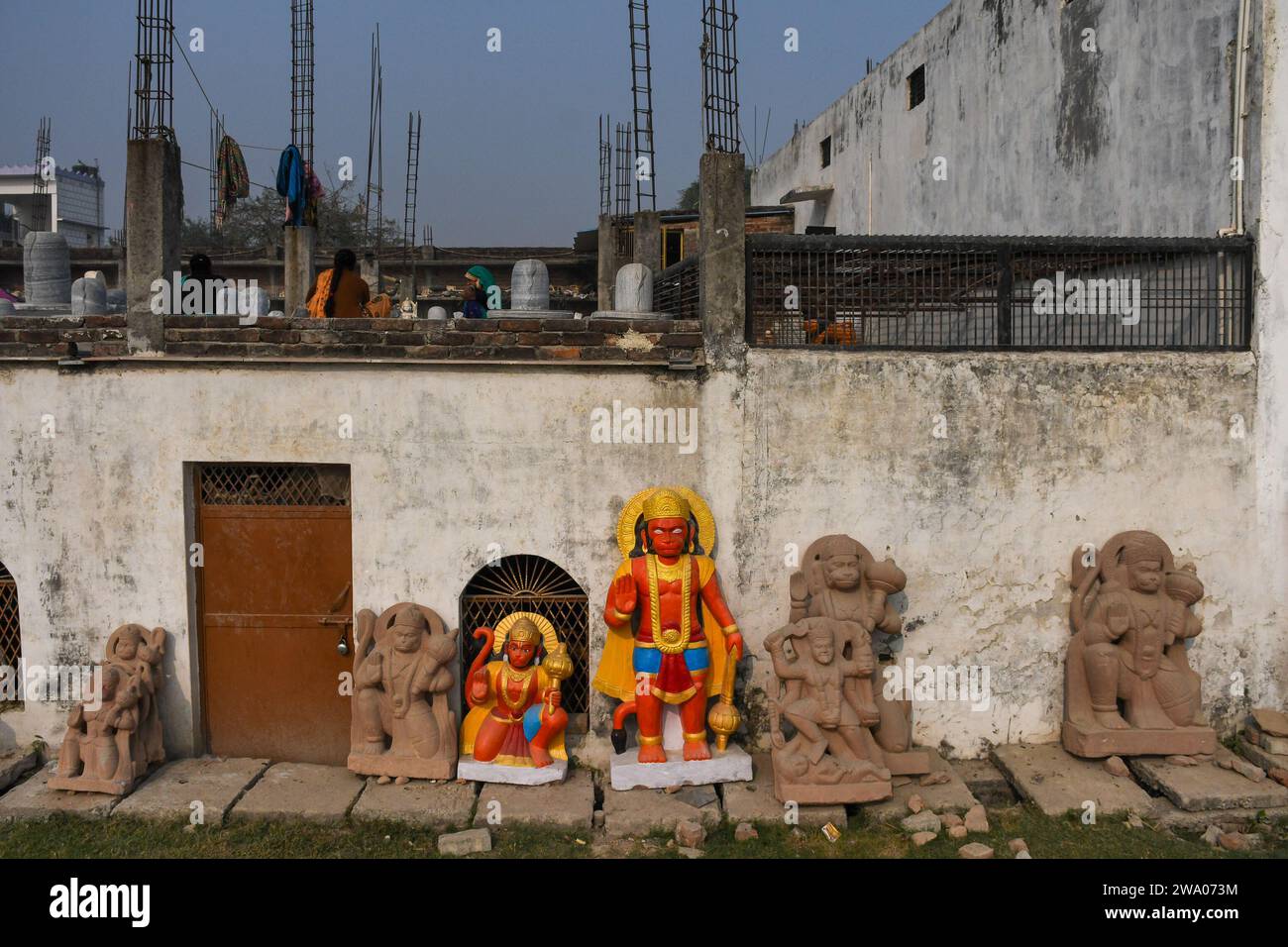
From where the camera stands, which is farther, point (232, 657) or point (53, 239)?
point (53, 239)

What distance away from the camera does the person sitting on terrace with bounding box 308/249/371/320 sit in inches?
350

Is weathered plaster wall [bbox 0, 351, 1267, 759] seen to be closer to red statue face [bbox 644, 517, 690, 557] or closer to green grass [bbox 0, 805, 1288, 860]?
red statue face [bbox 644, 517, 690, 557]

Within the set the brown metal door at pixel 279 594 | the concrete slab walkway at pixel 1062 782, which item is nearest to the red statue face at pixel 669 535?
the brown metal door at pixel 279 594

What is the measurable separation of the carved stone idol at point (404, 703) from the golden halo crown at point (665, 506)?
5.09 ft

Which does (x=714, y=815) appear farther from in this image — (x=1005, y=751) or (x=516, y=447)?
(x=516, y=447)

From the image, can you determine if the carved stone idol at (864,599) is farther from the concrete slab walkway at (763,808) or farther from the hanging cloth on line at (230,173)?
the hanging cloth on line at (230,173)

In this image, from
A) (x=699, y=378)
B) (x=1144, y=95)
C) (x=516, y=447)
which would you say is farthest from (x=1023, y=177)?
(x=516, y=447)

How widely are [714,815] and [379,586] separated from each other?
8.74ft

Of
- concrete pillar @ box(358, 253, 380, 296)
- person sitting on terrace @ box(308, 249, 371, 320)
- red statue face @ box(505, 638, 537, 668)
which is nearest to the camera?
red statue face @ box(505, 638, 537, 668)

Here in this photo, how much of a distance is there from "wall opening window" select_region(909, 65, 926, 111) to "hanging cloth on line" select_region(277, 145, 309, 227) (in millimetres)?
7995

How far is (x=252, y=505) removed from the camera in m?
7.40

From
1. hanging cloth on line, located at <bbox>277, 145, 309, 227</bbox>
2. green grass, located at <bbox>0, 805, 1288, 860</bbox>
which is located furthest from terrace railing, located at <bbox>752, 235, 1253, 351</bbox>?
hanging cloth on line, located at <bbox>277, 145, 309, 227</bbox>

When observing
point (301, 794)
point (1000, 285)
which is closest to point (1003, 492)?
point (1000, 285)

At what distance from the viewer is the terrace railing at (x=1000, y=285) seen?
7.52 metres
